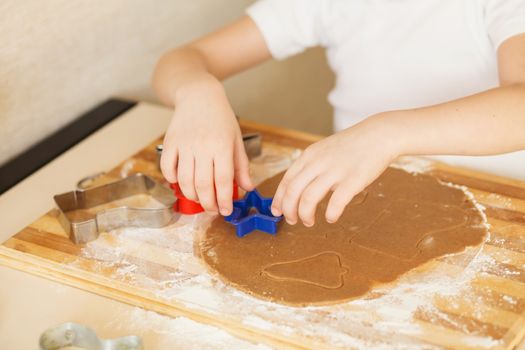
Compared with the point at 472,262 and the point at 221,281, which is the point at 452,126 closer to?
the point at 472,262

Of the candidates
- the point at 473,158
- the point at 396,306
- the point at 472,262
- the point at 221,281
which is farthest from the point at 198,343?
the point at 473,158

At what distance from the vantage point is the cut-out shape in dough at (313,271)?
0.74 m

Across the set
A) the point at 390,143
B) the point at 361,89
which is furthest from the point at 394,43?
the point at 390,143

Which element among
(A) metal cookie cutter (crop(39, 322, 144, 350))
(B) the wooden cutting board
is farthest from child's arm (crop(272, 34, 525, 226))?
(A) metal cookie cutter (crop(39, 322, 144, 350))

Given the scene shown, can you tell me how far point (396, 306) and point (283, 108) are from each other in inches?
40.6

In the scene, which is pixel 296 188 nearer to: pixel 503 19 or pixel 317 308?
pixel 317 308

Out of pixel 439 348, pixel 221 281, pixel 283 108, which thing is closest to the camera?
pixel 439 348

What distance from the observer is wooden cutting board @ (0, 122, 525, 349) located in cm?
67

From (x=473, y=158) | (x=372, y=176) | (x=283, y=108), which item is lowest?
(x=283, y=108)

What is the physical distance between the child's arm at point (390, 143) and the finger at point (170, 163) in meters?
0.14

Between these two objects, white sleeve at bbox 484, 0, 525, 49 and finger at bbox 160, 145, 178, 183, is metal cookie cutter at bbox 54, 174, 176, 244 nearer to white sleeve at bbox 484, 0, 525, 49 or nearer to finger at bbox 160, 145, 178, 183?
finger at bbox 160, 145, 178, 183

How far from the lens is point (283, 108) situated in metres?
1.69

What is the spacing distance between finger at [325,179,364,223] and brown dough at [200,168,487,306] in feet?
0.20

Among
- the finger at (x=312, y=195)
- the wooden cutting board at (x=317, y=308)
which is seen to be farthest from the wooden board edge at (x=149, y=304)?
the finger at (x=312, y=195)
